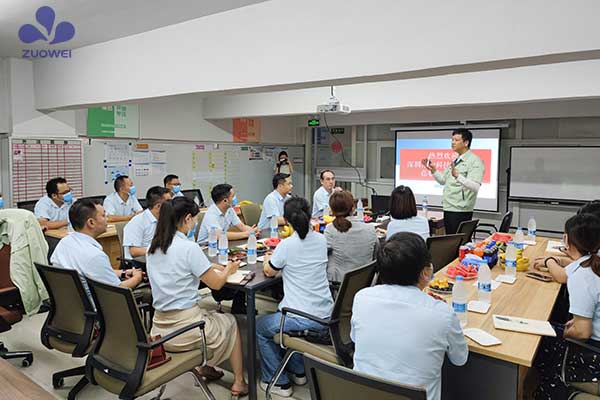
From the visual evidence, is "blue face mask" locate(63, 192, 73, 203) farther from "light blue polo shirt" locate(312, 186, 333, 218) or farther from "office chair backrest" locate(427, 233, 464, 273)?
"office chair backrest" locate(427, 233, 464, 273)

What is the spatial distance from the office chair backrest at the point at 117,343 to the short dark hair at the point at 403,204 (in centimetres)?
229

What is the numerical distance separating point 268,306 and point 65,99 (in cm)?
312

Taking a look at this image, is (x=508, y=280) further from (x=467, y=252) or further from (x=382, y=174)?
(x=382, y=174)

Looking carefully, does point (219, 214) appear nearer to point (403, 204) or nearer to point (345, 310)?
point (403, 204)

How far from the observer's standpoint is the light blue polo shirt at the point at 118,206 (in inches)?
194

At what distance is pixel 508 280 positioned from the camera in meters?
2.72

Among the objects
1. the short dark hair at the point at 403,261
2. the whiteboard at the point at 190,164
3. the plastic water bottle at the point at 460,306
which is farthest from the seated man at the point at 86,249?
the whiteboard at the point at 190,164

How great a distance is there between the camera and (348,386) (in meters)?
1.30

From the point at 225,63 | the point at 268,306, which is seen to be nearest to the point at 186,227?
the point at 225,63

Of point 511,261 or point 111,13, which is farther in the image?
point 111,13

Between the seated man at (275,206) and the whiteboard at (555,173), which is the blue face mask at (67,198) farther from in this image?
the whiteboard at (555,173)

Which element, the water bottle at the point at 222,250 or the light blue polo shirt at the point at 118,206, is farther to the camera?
the light blue polo shirt at the point at 118,206

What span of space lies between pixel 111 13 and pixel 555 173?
5.79m

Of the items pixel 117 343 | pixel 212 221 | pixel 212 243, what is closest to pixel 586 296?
pixel 117 343
